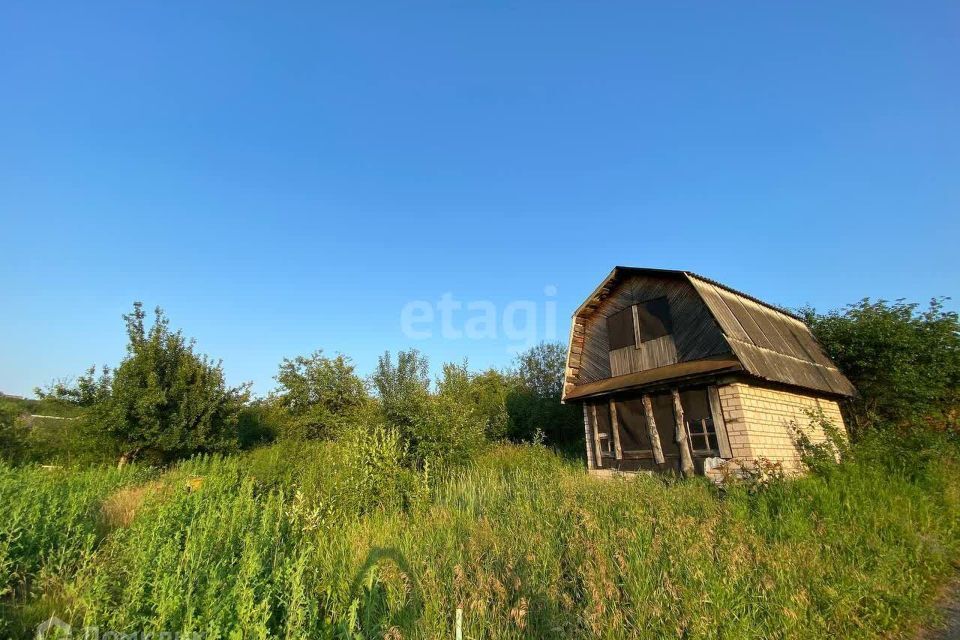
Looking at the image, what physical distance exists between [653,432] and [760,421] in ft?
9.68

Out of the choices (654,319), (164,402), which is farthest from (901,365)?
(164,402)

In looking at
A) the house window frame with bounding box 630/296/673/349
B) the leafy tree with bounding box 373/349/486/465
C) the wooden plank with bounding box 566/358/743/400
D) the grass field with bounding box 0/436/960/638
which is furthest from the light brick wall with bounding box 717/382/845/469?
the leafy tree with bounding box 373/349/486/465

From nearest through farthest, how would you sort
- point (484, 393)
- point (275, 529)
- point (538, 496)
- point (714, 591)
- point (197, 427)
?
1. point (714, 591)
2. point (275, 529)
3. point (538, 496)
4. point (197, 427)
5. point (484, 393)

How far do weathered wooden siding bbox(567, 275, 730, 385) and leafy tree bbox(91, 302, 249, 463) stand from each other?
1609 cm

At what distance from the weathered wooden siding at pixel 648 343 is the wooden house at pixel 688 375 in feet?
0.13

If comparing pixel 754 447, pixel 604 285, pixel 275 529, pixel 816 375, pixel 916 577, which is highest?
pixel 604 285

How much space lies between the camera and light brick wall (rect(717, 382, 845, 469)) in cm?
1083

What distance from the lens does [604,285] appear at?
16.0 meters

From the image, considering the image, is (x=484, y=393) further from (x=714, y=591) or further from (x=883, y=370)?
(x=714, y=591)

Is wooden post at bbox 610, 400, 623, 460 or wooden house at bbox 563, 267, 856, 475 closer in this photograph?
wooden house at bbox 563, 267, 856, 475

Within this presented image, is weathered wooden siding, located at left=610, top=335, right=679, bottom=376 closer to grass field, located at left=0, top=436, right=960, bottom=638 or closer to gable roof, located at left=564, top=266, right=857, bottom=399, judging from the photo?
gable roof, located at left=564, top=266, right=857, bottom=399

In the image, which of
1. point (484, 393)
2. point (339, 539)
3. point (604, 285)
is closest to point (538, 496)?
point (339, 539)

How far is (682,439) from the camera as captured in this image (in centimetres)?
1207

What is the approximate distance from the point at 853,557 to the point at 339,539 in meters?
7.33
